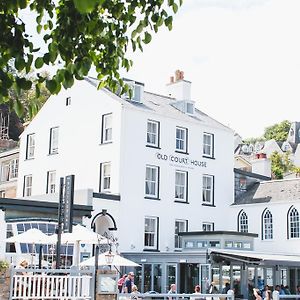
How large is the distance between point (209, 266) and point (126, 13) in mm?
23830

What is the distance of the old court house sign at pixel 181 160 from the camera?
1373 inches

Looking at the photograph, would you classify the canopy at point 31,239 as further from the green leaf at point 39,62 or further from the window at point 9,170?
the window at point 9,170

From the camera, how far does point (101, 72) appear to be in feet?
23.7

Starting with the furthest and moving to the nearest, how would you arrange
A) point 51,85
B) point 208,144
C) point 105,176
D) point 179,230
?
1. point 208,144
2. point 179,230
3. point 105,176
4. point 51,85

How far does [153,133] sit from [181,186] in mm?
3430

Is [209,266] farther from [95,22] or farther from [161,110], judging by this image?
[95,22]

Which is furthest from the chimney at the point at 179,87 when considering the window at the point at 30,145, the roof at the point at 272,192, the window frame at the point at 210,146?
the window at the point at 30,145

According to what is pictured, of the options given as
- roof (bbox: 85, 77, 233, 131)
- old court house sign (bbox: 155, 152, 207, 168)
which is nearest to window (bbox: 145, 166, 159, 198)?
old court house sign (bbox: 155, 152, 207, 168)

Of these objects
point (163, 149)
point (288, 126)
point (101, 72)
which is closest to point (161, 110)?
point (163, 149)

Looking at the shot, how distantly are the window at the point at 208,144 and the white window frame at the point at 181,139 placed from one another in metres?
1.62

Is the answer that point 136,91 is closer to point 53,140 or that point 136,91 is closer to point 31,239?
point 53,140

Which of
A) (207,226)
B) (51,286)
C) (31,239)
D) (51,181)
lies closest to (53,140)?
(51,181)

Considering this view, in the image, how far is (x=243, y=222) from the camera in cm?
3738

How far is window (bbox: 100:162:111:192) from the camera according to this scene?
110 ft
